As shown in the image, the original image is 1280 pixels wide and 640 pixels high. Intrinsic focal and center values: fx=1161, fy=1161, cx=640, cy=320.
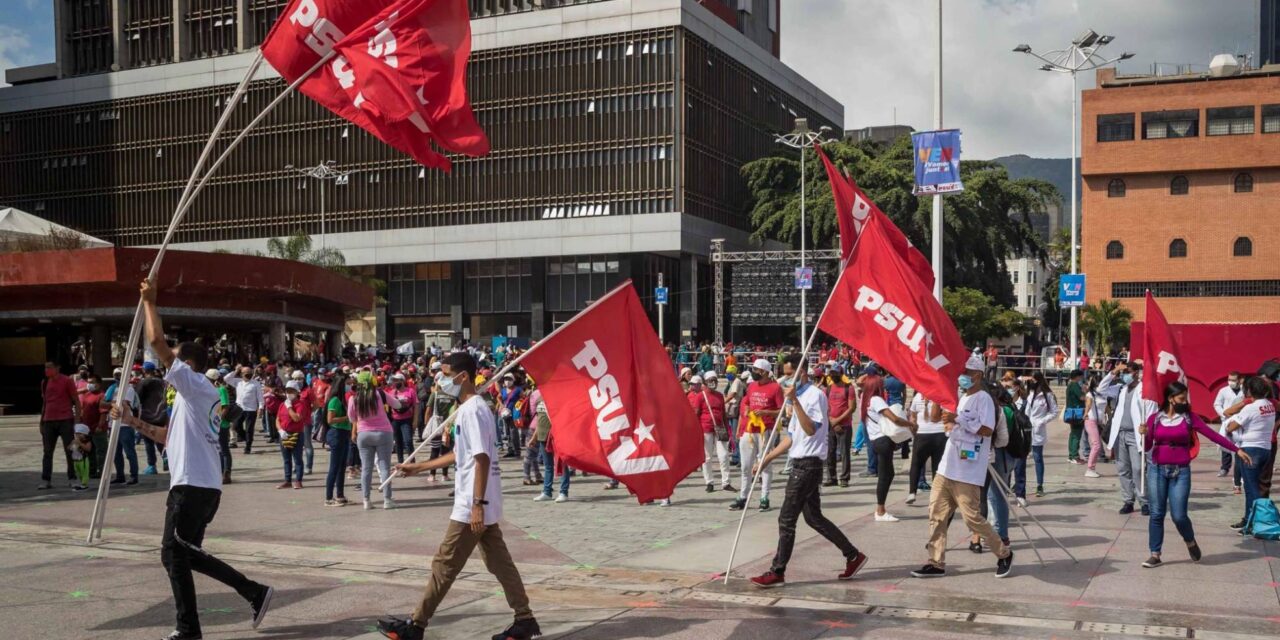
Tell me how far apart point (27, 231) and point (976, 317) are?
135 ft

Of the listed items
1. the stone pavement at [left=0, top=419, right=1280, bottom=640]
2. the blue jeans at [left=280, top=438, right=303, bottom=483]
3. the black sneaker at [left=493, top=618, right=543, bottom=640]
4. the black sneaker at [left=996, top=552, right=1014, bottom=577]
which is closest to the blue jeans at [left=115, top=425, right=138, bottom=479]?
the stone pavement at [left=0, top=419, right=1280, bottom=640]

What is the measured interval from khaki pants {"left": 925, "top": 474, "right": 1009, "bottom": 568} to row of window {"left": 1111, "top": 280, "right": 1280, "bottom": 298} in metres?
53.9

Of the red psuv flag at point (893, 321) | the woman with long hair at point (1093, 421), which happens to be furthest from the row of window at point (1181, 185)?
the red psuv flag at point (893, 321)

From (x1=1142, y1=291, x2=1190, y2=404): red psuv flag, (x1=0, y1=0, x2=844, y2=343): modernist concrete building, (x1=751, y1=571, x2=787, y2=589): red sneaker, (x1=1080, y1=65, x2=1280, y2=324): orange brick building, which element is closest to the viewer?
(x1=751, y1=571, x2=787, y2=589): red sneaker

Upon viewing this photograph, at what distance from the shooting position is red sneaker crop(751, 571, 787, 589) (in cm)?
951

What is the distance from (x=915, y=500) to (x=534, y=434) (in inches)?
206

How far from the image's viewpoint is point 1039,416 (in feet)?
51.5

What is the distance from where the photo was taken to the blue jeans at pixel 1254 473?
40.3 ft

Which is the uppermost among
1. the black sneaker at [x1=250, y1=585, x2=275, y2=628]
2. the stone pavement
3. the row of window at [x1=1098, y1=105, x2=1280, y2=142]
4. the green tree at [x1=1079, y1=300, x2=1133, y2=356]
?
the row of window at [x1=1098, y1=105, x2=1280, y2=142]

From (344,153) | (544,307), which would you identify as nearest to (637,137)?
(544,307)

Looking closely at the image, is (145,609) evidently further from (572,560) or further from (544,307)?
(544,307)

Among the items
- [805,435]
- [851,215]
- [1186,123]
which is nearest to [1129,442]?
[851,215]

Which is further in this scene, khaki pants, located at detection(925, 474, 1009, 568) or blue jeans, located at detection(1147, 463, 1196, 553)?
blue jeans, located at detection(1147, 463, 1196, 553)

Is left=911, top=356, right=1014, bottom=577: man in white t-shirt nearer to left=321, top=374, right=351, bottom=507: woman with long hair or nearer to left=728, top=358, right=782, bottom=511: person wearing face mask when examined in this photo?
left=728, top=358, right=782, bottom=511: person wearing face mask
